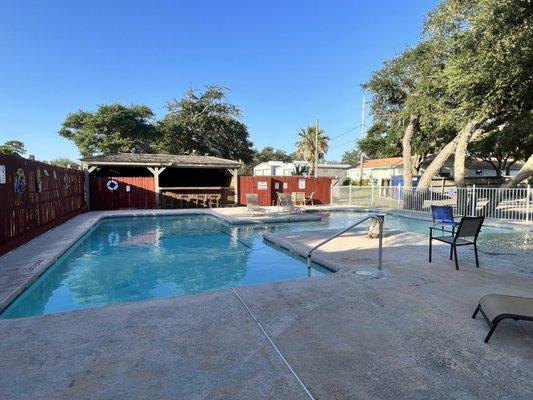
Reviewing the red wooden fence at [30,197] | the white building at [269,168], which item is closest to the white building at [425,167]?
the white building at [269,168]

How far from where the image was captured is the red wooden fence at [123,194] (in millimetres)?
17766

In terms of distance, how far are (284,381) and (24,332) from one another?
262 centimetres

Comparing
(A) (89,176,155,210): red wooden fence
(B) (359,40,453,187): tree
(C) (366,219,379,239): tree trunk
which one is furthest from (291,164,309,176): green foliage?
(C) (366,219,379,239): tree trunk

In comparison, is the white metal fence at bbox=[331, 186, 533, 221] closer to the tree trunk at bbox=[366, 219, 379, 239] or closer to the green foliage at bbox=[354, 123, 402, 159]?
the tree trunk at bbox=[366, 219, 379, 239]

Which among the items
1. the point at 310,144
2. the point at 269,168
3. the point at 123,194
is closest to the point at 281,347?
the point at 123,194

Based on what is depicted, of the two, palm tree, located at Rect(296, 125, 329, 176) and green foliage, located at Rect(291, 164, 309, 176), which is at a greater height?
palm tree, located at Rect(296, 125, 329, 176)

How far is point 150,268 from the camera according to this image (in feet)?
24.4

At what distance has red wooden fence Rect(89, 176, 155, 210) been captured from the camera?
17766 mm

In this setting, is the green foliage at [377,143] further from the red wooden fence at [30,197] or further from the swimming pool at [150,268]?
the red wooden fence at [30,197]

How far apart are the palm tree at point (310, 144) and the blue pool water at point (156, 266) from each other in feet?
96.0

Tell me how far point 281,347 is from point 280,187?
61.4ft

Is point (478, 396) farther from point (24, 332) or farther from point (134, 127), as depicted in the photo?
point (134, 127)

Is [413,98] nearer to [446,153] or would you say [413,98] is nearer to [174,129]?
[446,153]

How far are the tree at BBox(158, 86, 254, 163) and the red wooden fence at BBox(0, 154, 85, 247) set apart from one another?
2160 cm
